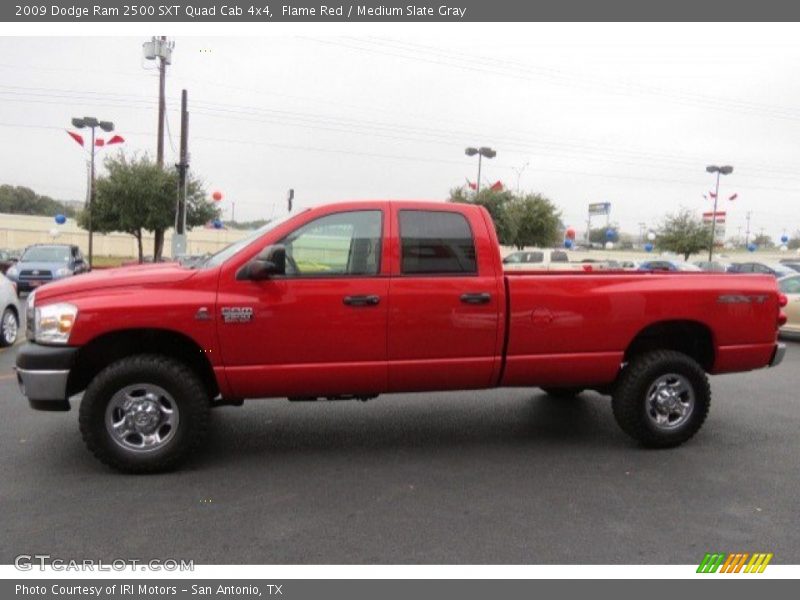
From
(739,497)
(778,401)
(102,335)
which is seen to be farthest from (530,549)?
(778,401)

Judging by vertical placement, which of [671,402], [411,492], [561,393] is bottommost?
[411,492]

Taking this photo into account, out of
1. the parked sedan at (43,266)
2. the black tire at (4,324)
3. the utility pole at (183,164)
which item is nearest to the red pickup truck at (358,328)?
the black tire at (4,324)

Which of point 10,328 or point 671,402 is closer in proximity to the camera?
point 671,402

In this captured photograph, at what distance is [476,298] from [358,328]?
0.92 m

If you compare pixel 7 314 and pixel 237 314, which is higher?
pixel 237 314

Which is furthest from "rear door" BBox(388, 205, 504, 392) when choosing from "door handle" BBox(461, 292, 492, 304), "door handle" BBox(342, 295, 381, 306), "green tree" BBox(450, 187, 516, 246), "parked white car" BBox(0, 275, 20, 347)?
"green tree" BBox(450, 187, 516, 246)

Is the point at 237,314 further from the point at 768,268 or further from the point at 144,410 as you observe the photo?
the point at 768,268

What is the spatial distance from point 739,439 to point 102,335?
5.31 metres

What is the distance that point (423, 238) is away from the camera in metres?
4.98

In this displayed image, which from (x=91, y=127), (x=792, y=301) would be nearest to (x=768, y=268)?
(x=792, y=301)

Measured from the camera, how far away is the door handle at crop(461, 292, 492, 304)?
4.89m

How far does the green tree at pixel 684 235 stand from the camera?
4322 centimetres

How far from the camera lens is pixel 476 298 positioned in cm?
490

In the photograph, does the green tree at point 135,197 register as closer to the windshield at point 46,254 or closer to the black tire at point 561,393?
the windshield at point 46,254
